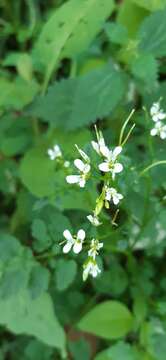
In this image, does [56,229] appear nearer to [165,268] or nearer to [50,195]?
[50,195]

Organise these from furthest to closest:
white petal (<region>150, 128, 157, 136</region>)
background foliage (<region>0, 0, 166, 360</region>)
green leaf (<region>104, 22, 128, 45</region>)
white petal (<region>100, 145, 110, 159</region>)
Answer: green leaf (<region>104, 22, 128, 45</region>), background foliage (<region>0, 0, 166, 360</region>), white petal (<region>150, 128, 157, 136</region>), white petal (<region>100, 145, 110, 159</region>)

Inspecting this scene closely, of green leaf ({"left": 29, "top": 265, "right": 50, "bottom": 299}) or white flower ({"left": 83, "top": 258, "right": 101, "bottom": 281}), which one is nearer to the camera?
white flower ({"left": 83, "top": 258, "right": 101, "bottom": 281})

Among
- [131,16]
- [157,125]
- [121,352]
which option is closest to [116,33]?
[131,16]

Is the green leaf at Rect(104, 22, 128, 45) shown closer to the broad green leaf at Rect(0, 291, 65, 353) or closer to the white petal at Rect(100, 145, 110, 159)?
the white petal at Rect(100, 145, 110, 159)

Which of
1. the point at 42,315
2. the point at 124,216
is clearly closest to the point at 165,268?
the point at 124,216

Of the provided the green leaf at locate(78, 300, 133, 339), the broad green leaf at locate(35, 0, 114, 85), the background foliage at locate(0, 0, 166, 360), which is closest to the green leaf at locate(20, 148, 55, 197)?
the background foliage at locate(0, 0, 166, 360)

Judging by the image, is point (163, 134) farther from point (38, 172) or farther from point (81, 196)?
point (38, 172)
